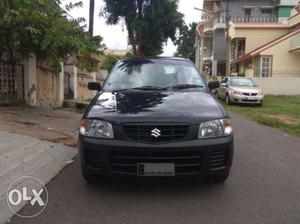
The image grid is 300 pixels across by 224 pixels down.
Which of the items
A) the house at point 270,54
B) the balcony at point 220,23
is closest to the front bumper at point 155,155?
the house at point 270,54

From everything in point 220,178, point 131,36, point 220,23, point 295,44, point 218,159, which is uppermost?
point 220,23

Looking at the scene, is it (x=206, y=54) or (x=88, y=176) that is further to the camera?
(x=206, y=54)

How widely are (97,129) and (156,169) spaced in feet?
2.72

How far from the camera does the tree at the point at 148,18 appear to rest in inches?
1318

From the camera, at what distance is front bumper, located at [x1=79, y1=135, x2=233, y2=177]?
4.48m

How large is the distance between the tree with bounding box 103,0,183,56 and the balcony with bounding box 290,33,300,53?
921cm

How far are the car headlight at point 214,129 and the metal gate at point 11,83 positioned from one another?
29.9 ft

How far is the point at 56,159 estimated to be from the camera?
6516 millimetres

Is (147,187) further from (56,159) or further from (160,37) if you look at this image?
(160,37)

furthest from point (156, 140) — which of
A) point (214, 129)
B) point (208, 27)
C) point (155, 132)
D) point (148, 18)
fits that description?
point (208, 27)

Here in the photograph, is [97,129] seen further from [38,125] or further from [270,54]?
[270,54]

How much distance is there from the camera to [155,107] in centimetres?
487

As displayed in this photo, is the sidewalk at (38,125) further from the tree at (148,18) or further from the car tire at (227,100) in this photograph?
the tree at (148,18)

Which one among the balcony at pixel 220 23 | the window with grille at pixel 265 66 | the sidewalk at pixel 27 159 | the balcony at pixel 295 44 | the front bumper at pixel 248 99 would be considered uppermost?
the balcony at pixel 220 23
